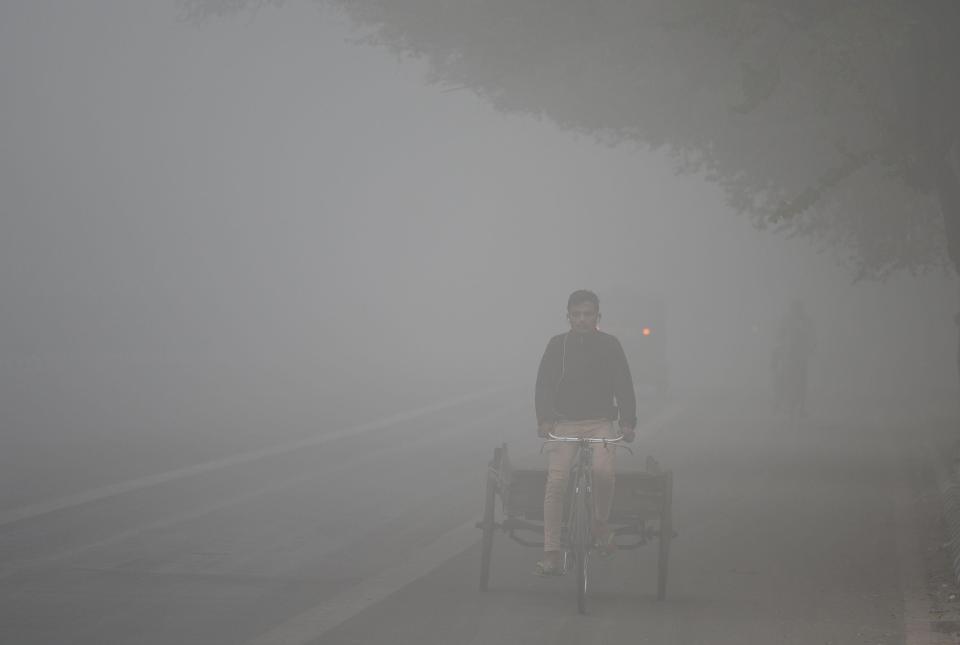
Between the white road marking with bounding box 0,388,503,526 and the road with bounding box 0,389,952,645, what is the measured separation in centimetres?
5

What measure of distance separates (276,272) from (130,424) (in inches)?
3163

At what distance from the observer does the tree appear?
15750 millimetres

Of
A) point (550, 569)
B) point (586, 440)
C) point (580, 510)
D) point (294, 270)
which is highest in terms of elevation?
point (294, 270)

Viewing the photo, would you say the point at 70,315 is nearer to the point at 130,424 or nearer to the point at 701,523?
the point at 130,424

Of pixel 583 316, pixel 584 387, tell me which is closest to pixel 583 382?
pixel 584 387

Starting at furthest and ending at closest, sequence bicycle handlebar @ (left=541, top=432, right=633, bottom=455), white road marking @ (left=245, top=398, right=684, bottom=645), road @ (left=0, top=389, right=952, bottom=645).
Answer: bicycle handlebar @ (left=541, top=432, right=633, bottom=455) → road @ (left=0, top=389, right=952, bottom=645) → white road marking @ (left=245, top=398, right=684, bottom=645)

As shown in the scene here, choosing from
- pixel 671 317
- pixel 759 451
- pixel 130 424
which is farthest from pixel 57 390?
pixel 671 317

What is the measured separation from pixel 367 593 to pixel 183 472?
6.52 m

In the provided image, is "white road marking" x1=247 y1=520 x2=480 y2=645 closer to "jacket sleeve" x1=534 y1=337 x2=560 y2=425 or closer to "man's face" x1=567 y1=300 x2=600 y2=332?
"jacket sleeve" x1=534 y1=337 x2=560 y2=425

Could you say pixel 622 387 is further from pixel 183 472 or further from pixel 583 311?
pixel 183 472

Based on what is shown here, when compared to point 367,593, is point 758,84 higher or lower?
higher

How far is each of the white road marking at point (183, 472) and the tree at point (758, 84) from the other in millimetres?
5329

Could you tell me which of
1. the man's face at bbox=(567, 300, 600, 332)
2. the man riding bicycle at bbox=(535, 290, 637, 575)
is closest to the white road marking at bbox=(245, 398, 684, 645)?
the man riding bicycle at bbox=(535, 290, 637, 575)

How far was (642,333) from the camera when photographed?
1401 inches
